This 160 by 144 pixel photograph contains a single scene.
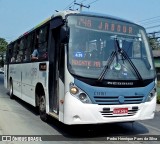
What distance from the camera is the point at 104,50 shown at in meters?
7.75

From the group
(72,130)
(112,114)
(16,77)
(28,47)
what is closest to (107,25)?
(112,114)

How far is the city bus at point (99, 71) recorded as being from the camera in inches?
289

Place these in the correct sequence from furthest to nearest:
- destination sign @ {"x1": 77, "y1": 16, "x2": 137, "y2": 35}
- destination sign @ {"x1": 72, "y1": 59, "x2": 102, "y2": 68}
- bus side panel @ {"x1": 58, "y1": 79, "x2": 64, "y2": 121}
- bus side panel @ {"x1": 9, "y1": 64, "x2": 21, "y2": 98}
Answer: bus side panel @ {"x1": 9, "y1": 64, "x2": 21, "y2": 98}, destination sign @ {"x1": 77, "y1": 16, "x2": 137, "y2": 35}, bus side panel @ {"x1": 58, "y1": 79, "x2": 64, "y2": 121}, destination sign @ {"x1": 72, "y1": 59, "x2": 102, "y2": 68}

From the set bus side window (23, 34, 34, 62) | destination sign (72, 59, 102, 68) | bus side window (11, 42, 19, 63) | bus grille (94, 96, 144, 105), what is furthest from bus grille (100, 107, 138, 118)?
bus side window (11, 42, 19, 63)

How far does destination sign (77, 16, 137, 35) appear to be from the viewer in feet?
25.8

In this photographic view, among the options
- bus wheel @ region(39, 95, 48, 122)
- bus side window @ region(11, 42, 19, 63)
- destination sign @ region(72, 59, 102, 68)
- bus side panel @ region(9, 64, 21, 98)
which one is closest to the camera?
destination sign @ region(72, 59, 102, 68)

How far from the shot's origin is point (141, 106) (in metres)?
7.86

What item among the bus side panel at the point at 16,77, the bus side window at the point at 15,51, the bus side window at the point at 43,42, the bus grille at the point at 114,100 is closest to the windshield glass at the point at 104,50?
the bus grille at the point at 114,100

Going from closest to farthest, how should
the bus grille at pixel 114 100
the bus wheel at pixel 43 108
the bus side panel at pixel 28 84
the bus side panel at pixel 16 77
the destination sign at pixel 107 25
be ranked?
the bus grille at pixel 114 100 → the destination sign at pixel 107 25 → the bus wheel at pixel 43 108 → the bus side panel at pixel 28 84 → the bus side panel at pixel 16 77

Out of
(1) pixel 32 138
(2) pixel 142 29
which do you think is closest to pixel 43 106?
(1) pixel 32 138

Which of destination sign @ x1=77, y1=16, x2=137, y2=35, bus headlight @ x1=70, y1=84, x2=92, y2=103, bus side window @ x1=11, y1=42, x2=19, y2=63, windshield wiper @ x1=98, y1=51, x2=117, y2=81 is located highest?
destination sign @ x1=77, y1=16, x2=137, y2=35

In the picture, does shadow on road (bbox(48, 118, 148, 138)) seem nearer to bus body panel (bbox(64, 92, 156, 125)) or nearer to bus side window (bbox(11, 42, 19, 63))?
bus body panel (bbox(64, 92, 156, 125))

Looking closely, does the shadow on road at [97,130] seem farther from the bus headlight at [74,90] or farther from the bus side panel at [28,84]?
the bus side panel at [28,84]

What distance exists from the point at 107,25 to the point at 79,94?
1.92 metres
